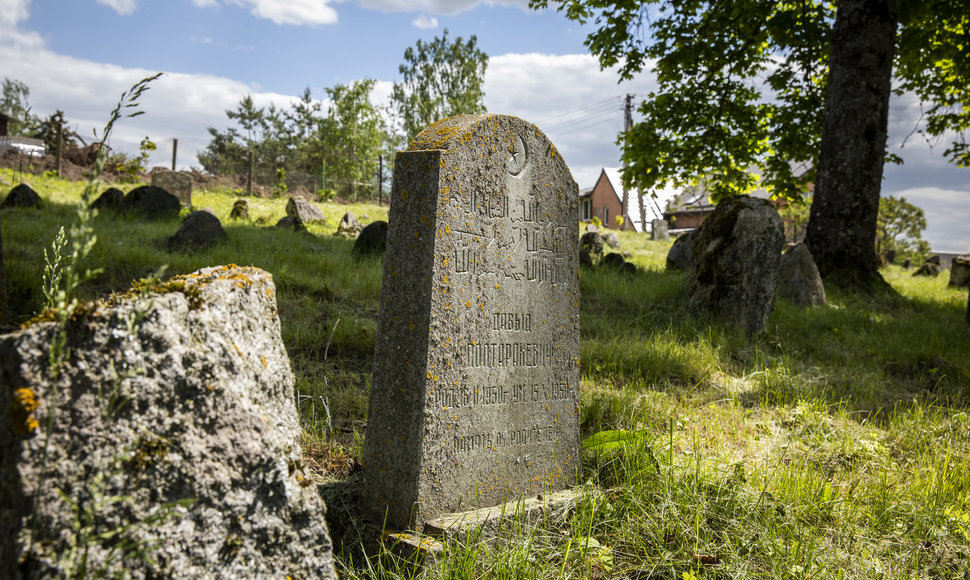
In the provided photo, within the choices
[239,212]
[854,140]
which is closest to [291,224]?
[239,212]

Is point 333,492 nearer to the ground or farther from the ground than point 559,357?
nearer to the ground

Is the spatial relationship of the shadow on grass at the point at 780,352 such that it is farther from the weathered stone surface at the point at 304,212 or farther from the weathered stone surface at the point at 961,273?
the weathered stone surface at the point at 304,212

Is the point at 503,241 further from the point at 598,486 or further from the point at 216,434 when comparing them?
the point at 216,434

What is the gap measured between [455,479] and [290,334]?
3046 millimetres

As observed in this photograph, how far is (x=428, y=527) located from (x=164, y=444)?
60.2 inches

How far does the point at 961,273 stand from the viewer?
16109 mm

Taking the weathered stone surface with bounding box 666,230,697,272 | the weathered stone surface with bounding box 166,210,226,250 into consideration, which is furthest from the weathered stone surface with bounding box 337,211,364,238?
the weathered stone surface with bounding box 666,230,697,272

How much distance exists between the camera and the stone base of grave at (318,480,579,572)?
8.98ft

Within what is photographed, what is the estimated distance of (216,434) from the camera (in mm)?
1782

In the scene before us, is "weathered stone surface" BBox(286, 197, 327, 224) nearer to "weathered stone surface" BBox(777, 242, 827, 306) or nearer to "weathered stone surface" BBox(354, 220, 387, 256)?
"weathered stone surface" BBox(354, 220, 387, 256)

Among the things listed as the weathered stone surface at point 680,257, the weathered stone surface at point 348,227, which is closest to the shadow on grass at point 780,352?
the weathered stone surface at point 680,257

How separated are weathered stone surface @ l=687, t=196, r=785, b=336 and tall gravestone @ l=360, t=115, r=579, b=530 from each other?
442 cm

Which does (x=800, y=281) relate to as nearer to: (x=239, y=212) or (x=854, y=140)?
(x=854, y=140)

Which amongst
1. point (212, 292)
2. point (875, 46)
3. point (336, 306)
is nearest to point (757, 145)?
point (875, 46)
